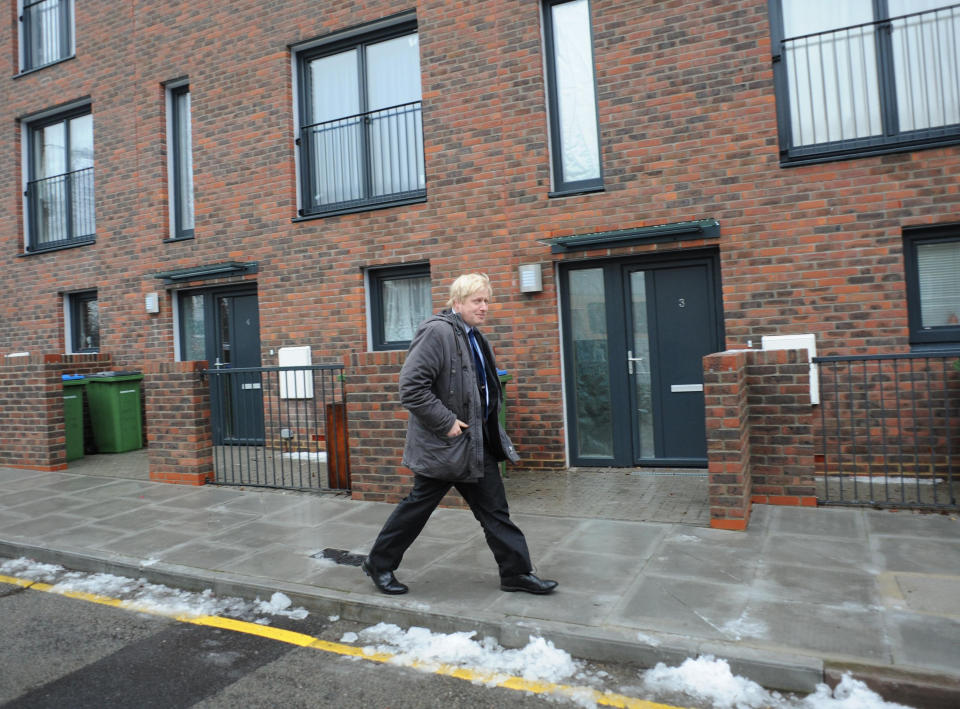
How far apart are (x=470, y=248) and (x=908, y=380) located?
4.61 metres

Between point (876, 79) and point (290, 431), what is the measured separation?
7509mm

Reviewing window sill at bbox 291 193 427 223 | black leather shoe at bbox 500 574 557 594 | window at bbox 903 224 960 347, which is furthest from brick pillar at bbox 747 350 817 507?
window sill at bbox 291 193 427 223

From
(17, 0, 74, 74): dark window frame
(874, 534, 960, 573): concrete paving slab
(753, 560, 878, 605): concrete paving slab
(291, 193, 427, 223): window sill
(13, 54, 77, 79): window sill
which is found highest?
(17, 0, 74, 74): dark window frame

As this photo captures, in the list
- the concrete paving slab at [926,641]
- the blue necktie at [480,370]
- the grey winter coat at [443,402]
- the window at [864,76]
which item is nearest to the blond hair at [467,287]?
the grey winter coat at [443,402]

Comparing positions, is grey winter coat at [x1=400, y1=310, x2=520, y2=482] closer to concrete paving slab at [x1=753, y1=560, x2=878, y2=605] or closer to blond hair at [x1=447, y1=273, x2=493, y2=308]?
blond hair at [x1=447, y1=273, x2=493, y2=308]

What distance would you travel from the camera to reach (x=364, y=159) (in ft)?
30.4

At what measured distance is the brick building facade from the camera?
6.74 meters

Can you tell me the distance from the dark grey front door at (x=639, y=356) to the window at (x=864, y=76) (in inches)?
64.2

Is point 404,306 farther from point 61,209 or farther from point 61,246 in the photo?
point 61,209

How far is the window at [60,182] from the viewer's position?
11.7 metres

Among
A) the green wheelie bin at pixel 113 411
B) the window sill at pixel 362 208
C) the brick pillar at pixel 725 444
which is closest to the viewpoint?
the brick pillar at pixel 725 444

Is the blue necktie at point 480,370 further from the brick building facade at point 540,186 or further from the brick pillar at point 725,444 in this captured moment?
the brick building facade at point 540,186

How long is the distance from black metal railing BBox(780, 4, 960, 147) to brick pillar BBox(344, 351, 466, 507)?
4.67m

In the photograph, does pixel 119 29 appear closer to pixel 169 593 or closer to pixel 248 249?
pixel 248 249
